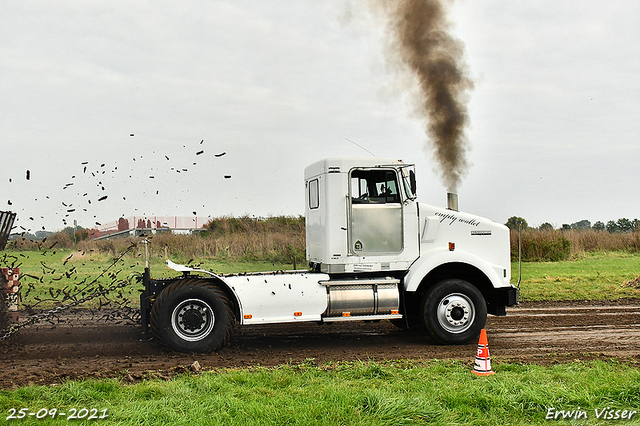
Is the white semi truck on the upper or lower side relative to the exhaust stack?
lower

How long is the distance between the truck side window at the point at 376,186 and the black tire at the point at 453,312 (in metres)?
1.81

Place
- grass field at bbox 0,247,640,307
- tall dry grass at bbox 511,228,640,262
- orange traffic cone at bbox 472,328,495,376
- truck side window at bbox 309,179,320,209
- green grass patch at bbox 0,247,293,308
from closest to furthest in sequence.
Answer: orange traffic cone at bbox 472,328,495,376, truck side window at bbox 309,179,320,209, grass field at bbox 0,247,640,307, green grass patch at bbox 0,247,293,308, tall dry grass at bbox 511,228,640,262

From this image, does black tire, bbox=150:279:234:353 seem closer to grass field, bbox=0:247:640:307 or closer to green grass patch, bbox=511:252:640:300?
grass field, bbox=0:247:640:307

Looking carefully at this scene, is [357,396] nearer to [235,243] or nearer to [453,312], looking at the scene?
[453,312]

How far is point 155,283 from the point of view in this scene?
9.39 m

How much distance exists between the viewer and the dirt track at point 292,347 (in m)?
8.08

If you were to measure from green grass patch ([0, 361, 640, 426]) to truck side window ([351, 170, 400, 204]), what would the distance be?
350 cm

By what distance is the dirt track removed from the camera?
26.5 ft

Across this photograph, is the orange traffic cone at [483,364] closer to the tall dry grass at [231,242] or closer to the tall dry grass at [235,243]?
the tall dry grass at [231,242]

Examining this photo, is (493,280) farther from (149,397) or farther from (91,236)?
(91,236)

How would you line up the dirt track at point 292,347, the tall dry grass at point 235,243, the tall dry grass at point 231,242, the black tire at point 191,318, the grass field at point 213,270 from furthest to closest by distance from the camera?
the tall dry grass at point 235,243 → the tall dry grass at point 231,242 → the grass field at point 213,270 → the black tire at point 191,318 → the dirt track at point 292,347

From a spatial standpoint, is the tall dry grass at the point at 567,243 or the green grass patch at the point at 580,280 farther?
the tall dry grass at the point at 567,243

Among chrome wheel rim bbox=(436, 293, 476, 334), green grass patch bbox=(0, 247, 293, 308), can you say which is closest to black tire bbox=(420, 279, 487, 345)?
chrome wheel rim bbox=(436, 293, 476, 334)

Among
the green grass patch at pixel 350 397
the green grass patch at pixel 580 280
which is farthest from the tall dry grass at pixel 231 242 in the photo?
the green grass patch at pixel 350 397
